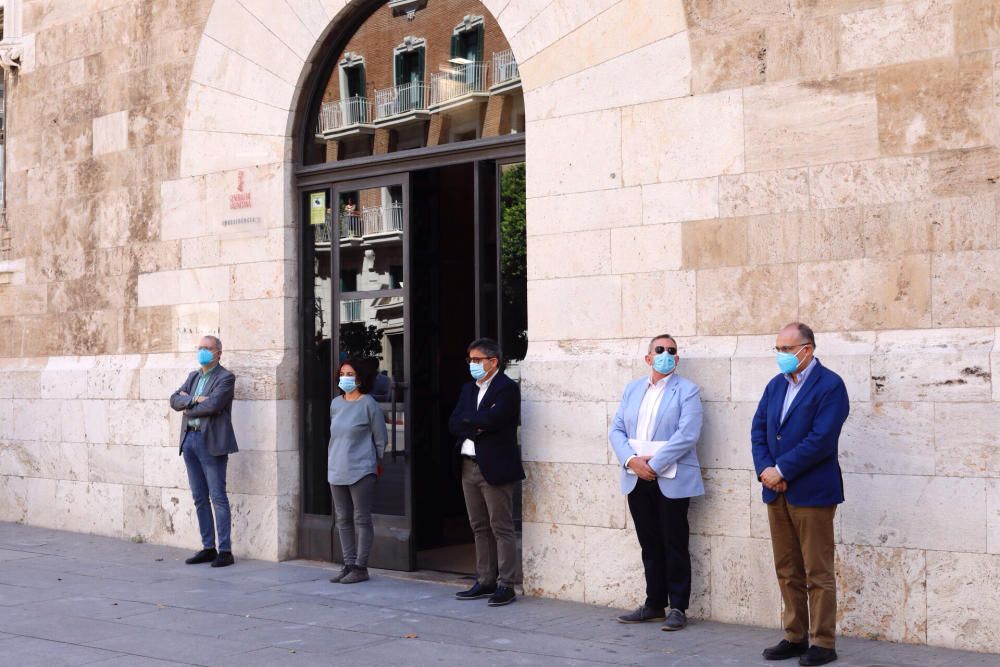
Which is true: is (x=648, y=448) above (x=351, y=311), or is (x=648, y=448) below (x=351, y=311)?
below

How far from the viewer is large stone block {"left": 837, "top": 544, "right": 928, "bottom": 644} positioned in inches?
264

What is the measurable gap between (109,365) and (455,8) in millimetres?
4771

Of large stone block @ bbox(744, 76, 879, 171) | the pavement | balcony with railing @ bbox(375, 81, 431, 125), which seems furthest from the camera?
balcony with railing @ bbox(375, 81, 431, 125)

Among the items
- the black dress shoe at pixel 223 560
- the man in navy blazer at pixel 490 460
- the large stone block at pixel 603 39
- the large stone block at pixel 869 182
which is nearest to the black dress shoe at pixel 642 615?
the man in navy blazer at pixel 490 460

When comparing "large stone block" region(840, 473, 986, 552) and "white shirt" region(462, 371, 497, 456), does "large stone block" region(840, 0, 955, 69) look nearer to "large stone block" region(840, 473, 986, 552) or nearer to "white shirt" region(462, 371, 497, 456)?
"large stone block" region(840, 473, 986, 552)

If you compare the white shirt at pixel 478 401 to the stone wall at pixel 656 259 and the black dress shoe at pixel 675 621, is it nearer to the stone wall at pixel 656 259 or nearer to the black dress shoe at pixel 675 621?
the stone wall at pixel 656 259

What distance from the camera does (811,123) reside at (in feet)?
24.0

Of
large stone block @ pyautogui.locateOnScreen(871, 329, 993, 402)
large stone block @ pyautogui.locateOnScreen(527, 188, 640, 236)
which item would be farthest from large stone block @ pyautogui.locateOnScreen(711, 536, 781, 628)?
large stone block @ pyautogui.locateOnScreen(527, 188, 640, 236)

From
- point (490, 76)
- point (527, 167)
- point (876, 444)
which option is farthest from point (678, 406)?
point (490, 76)

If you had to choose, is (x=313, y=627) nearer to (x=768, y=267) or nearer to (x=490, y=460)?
(x=490, y=460)

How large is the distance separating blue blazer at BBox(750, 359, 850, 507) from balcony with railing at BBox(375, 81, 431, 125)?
430cm

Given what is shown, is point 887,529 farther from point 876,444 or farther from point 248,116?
point 248,116

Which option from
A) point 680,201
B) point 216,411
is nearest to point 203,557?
point 216,411

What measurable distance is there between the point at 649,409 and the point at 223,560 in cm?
421
